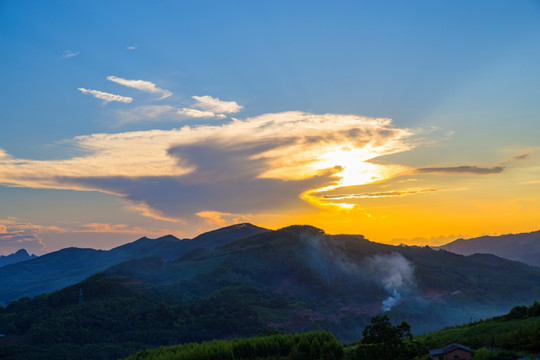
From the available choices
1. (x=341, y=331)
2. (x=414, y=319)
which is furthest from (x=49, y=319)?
(x=414, y=319)

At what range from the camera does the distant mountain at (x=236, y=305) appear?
355 feet

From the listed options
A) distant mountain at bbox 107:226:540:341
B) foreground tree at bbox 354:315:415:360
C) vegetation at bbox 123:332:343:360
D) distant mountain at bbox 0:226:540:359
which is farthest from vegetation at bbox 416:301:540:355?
distant mountain at bbox 107:226:540:341

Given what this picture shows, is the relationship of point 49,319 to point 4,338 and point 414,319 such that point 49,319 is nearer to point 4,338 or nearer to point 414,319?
point 4,338

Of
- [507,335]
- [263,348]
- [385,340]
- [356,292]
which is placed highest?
[385,340]

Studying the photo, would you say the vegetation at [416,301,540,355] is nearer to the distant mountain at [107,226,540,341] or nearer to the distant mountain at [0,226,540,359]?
the distant mountain at [0,226,540,359]

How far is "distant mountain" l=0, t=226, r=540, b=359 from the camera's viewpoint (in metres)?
Answer: 108

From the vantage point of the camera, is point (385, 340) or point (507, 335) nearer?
point (385, 340)

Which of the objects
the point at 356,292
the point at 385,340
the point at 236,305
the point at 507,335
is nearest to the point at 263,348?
the point at 385,340

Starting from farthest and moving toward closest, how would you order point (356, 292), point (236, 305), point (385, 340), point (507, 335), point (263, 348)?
point (356, 292) < point (236, 305) < point (263, 348) < point (507, 335) < point (385, 340)

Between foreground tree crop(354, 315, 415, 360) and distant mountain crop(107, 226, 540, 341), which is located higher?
foreground tree crop(354, 315, 415, 360)

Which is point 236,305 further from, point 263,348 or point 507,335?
point 507,335

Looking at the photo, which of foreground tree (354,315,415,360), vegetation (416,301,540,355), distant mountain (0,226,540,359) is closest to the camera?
vegetation (416,301,540,355)

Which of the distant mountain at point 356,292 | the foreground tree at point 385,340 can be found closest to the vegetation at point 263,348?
the foreground tree at point 385,340

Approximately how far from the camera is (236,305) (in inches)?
5261
